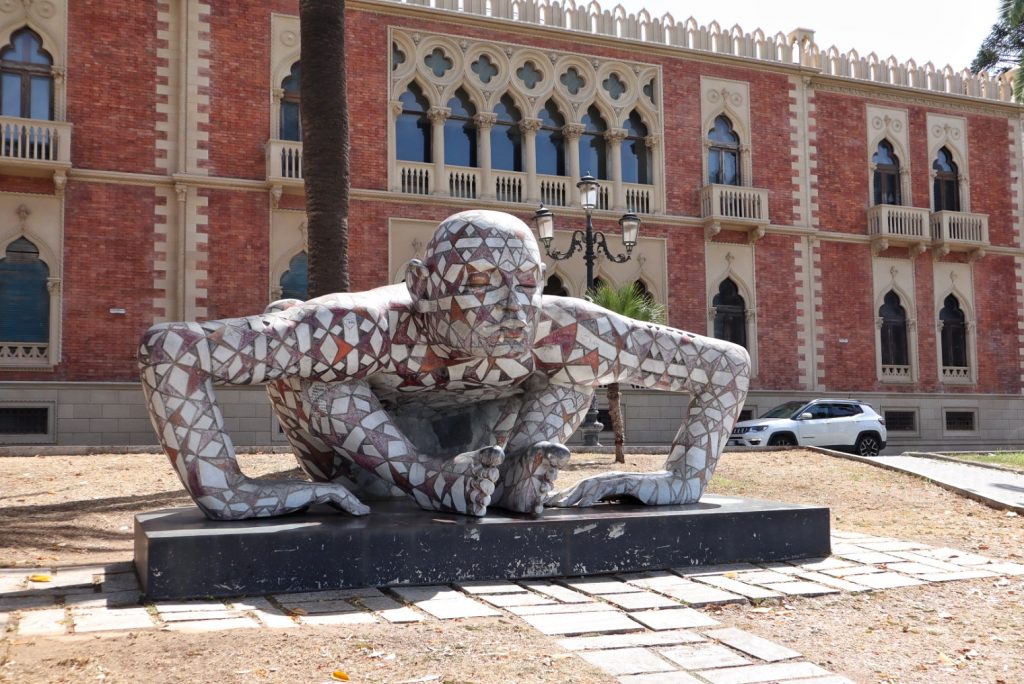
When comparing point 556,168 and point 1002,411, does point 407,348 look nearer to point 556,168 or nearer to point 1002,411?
point 556,168

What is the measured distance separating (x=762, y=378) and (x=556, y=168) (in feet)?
24.7

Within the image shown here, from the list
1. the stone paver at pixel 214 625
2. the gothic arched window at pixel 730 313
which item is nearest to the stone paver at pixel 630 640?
the stone paver at pixel 214 625

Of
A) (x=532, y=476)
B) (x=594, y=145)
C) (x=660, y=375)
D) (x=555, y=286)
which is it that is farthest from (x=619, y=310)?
(x=532, y=476)

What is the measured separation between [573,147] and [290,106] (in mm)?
6904

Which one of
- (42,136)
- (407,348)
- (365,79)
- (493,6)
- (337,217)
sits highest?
(493,6)

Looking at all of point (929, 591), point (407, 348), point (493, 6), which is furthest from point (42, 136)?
point (929, 591)

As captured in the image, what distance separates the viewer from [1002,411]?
27.2 m

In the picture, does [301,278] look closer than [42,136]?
No

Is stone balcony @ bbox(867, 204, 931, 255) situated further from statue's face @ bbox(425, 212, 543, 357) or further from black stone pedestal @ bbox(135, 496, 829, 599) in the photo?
statue's face @ bbox(425, 212, 543, 357)

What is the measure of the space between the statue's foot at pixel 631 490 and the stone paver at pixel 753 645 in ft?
5.41

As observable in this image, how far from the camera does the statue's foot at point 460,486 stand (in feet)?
16.2

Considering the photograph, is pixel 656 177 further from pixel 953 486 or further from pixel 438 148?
pixel 953 486

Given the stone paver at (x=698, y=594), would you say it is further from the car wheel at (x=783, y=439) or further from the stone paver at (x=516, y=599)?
the car wheel at (x=783, y=439)

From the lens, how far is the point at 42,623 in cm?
416
